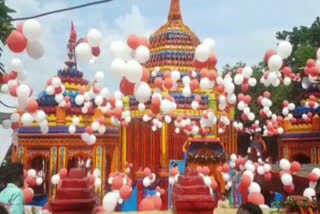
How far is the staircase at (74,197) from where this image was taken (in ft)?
18.8

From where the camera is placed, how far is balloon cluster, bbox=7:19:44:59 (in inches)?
220

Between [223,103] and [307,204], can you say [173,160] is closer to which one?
[223,103]

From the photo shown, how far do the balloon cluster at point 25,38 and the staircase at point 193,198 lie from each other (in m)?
2.53

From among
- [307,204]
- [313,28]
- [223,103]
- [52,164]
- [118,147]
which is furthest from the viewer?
[313,28]

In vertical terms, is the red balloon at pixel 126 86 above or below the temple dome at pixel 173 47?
below

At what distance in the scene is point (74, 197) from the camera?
5.82m

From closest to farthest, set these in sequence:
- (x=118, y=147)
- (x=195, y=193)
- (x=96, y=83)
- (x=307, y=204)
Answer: (x=195, y=193)
(x=307, y=204)
(x=96, y=83)
(x=118, y=147)

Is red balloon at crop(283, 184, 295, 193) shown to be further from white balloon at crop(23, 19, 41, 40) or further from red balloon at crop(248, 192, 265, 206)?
white balloon at crop(23, 19, 41, 40)

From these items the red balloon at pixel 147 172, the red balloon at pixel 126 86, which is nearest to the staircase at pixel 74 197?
the red balloon at pixel 126 86

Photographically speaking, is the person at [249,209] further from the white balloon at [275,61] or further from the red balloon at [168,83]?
the red balloon at [168,83]

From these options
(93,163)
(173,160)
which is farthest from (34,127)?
(173,160)

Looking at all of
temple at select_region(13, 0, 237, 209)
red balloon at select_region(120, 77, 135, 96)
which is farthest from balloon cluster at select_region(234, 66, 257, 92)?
red balloon at select_region(120, 77, 135, 96)

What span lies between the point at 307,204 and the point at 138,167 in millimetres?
8576

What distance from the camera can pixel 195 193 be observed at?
593 centimetres
